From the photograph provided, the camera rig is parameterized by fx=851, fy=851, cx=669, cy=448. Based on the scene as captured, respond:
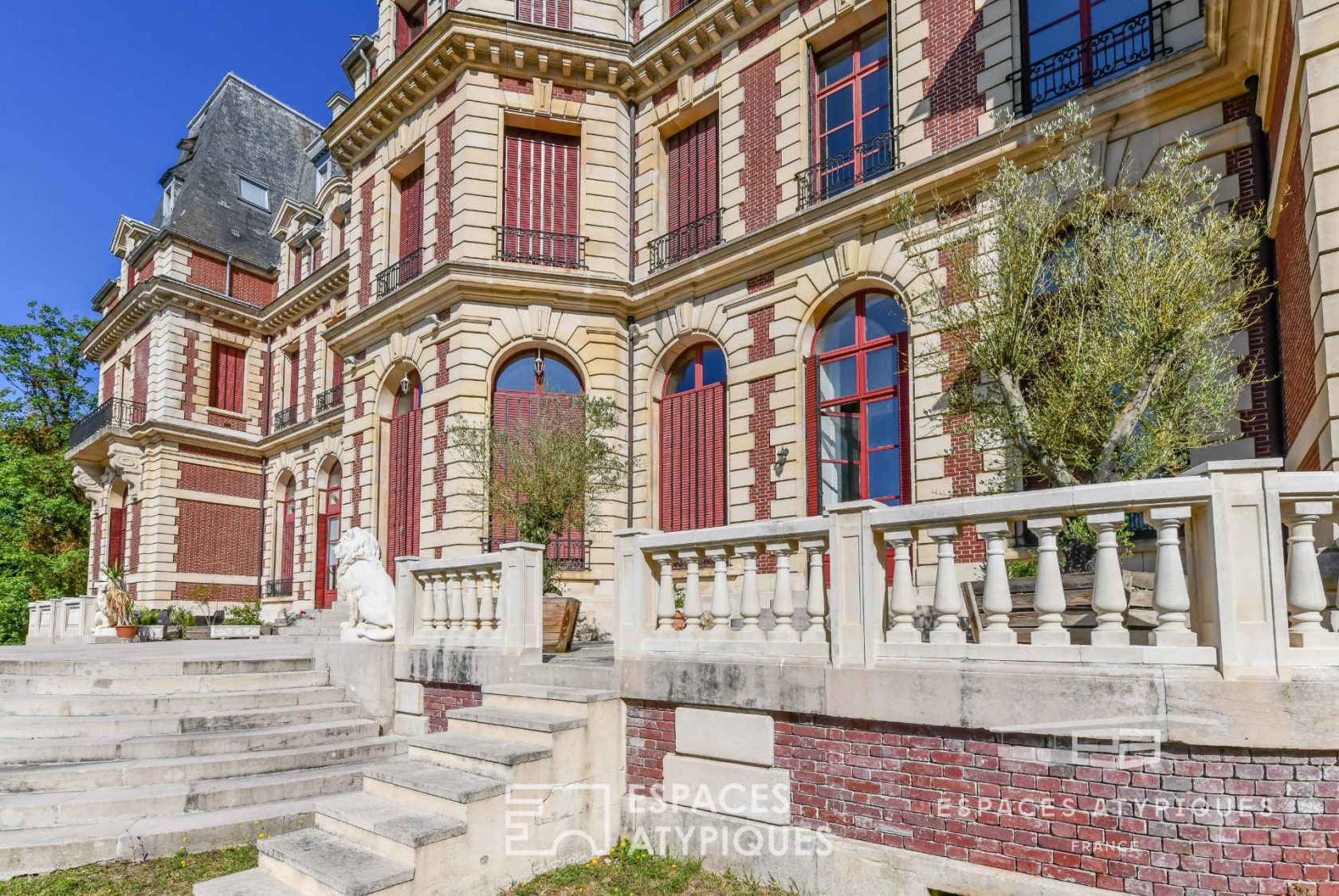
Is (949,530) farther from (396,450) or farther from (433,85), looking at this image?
(433,85)

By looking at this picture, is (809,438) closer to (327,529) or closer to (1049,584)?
(1049,584)

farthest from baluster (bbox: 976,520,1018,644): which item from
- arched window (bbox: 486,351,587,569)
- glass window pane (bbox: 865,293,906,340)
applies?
arched window (bbox: 486,351,587,569)

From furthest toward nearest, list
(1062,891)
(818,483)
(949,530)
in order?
(818,483)
(949,530)
(1062,891)

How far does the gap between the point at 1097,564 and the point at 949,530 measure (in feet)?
2.68

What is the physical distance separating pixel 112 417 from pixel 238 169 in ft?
31.3

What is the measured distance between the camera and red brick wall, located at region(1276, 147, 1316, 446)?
6457 mm

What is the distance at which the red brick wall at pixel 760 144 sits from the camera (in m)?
13.0

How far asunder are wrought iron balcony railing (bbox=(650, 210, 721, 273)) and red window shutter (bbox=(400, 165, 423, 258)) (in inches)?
175

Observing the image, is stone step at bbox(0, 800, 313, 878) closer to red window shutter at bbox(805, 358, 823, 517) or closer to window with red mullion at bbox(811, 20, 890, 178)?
red window shutter at bbox(805, 358, 823, 517)

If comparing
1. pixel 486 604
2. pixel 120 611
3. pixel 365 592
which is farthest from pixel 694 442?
pixel 120 611

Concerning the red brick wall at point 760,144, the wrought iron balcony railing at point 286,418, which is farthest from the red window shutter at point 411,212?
the wrought iron balcony railing at point 286,418

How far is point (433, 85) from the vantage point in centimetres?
1520

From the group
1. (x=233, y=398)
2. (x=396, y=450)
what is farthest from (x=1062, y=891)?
(x=233, y=398)

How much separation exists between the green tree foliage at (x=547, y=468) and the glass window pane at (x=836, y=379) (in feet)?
9.94
